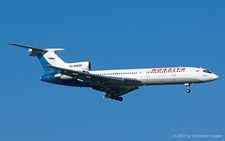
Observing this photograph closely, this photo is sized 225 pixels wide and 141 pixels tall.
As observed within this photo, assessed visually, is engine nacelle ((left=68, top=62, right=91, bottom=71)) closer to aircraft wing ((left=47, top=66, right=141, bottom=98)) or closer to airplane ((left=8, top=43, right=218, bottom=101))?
airplane ((left=8, top=43, right=218, bottom=101))

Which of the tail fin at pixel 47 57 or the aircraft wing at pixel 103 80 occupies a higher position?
the tail fin at pixel 47 57

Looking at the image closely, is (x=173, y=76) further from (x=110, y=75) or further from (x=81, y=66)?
(x=81, y=66)

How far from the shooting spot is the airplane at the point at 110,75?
57875 mm

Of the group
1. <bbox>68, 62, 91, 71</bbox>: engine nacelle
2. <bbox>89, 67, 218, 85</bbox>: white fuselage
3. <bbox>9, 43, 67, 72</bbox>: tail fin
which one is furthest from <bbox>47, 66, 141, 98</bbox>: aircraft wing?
<bbox>9, 43, 67, 72</bbox>: tail fin

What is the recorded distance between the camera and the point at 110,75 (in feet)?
197

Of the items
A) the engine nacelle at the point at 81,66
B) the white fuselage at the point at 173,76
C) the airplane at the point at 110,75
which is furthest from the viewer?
the engine nacelle at the point at 81,66

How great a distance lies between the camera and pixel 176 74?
5781 centimetres

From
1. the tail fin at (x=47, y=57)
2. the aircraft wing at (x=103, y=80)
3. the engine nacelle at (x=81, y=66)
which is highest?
the tail fin at (x=47, y=57)

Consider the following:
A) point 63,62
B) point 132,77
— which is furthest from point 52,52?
point 132,77

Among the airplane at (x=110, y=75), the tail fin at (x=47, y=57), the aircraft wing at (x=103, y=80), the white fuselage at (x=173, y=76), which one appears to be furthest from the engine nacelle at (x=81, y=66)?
the white fuselage at (x=173, y=76)

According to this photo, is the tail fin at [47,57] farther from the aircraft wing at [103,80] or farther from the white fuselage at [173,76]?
the white fuselage at [173,76]

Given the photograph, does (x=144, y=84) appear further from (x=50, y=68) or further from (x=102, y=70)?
(x=50, y=68)

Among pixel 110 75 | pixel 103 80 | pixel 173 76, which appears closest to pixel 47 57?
pixel 103 80

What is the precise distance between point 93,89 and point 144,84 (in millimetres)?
6661
